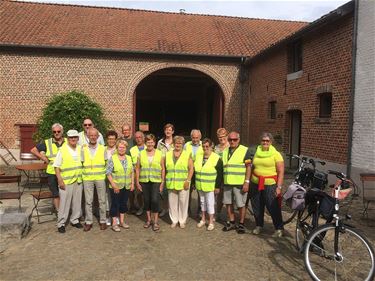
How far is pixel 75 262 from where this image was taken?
4.50m

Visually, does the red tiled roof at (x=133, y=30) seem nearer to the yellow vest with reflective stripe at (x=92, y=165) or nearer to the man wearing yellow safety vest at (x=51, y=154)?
the man wearing yellow safety vest at (x=51, y=154)

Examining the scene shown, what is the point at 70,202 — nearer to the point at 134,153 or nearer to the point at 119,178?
the point at 119,178

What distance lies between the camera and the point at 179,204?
6133mm

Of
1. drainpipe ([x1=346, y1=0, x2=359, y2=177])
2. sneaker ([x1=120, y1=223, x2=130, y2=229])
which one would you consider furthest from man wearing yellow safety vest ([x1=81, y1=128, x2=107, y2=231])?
drainpipe ([x1=346, y1=0, x2=359, y2=177])

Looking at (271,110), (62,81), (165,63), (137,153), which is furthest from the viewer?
(165,63)

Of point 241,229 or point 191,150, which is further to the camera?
point 191,150

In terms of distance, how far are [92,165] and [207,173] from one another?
184 centimetres

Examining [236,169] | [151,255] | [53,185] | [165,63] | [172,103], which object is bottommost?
[151,255]

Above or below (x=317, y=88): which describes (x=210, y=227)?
below

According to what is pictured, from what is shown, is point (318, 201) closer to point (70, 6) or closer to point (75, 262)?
point (75, 262)

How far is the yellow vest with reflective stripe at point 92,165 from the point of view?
5.77 meters

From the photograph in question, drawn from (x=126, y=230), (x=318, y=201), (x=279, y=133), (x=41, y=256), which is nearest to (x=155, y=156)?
(x=126, y=230)

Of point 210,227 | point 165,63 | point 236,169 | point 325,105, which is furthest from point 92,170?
point 165,63

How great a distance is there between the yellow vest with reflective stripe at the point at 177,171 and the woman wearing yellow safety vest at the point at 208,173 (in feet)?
0.61
